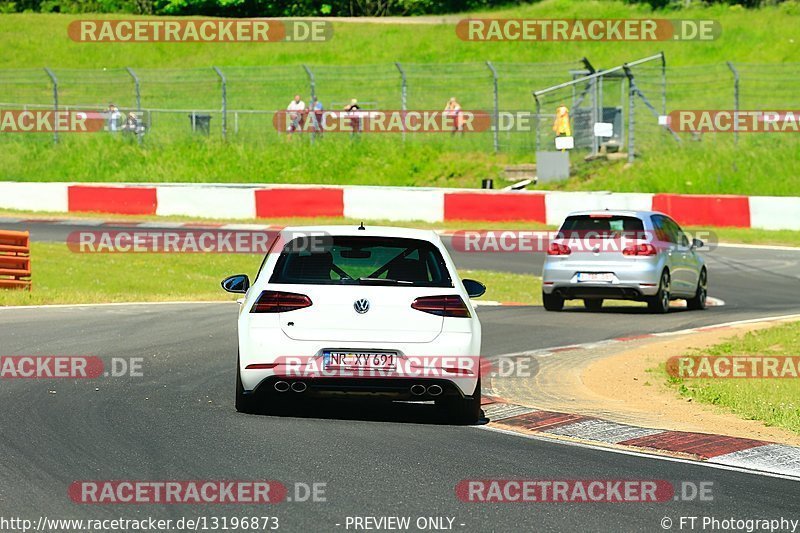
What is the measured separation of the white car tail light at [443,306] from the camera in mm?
9656

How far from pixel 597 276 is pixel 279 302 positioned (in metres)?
10.8

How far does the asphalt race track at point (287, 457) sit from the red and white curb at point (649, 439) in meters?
0.29

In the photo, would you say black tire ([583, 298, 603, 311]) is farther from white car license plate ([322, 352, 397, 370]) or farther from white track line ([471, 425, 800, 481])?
white car license plate ([322, 352, 397, 370])

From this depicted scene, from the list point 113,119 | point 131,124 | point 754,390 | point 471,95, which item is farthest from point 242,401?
point 471,95

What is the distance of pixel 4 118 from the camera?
46406 mm

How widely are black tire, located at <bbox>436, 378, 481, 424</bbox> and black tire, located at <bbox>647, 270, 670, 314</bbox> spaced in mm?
10357

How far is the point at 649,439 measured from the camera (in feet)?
31.2

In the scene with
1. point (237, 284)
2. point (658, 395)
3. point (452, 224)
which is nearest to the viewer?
point (237, 284)

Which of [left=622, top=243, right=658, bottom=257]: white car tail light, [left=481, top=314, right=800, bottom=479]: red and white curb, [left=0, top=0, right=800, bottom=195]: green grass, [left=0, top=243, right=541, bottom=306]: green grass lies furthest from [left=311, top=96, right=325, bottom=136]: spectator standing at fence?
[left=481, top=314, right=800, bottom=479]: red and white curb

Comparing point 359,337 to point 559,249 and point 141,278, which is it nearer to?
point 559,249

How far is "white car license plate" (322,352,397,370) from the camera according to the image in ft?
31.5

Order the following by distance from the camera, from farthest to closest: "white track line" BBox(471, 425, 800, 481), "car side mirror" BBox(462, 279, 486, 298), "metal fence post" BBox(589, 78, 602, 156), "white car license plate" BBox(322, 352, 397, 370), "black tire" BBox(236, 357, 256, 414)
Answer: "metal fence post" BBox(589, 78, 602, 156) → "car side mirror" BBox(462, 279, 486, 298) → "black tire" BBox(236, 357, 256, 414) → "white car license plate" BBox(322, 352, 397, 370) → "white track line" BBox(471, 425, 800, 481)

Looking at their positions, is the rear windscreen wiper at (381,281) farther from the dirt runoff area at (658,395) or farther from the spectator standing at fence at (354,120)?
the spectator standing at fence at (354,120)

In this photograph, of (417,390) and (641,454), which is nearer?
(641,454)
